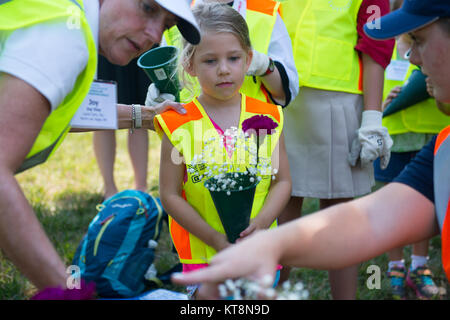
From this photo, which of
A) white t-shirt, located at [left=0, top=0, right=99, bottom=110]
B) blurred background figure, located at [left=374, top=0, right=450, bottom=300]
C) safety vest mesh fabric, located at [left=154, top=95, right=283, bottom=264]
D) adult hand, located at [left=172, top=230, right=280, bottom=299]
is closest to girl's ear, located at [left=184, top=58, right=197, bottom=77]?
safety vest mesh fabric, located at [left=154, top=95, right=283, bottom=264]

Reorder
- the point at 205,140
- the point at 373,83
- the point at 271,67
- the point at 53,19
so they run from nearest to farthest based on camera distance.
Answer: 1. the point at 53,19
2. the point at 205,140
3. the point at 271,67
4. the point at 373,83

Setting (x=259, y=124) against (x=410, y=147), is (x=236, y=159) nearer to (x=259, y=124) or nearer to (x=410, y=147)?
(x=259, y=124)

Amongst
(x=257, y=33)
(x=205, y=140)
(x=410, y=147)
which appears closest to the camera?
(x=205, y=140)

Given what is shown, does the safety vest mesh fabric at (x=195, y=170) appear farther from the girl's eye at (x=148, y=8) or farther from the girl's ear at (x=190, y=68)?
the girl's eye at (x=148, y=8)

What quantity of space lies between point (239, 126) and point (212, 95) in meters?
0.19

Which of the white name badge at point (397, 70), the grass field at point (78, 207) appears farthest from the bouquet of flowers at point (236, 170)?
the white name badge at point (397, 70)

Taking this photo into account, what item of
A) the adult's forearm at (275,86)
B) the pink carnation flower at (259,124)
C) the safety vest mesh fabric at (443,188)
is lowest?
the safety vest mesh fabric at (443,188)

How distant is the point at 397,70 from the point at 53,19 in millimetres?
2898

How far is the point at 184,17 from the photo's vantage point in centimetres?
161

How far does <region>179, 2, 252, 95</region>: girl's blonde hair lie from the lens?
214 centimetres

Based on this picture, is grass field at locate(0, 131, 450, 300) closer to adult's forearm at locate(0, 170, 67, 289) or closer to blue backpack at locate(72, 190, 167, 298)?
blue backpack at locate(72, 190, 167, 298)

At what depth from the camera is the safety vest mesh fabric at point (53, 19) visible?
4.57 feet

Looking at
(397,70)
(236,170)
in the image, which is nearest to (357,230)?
(236,170)
